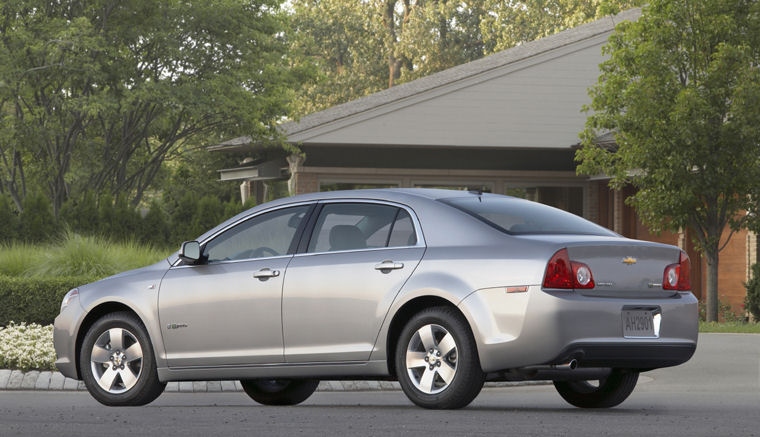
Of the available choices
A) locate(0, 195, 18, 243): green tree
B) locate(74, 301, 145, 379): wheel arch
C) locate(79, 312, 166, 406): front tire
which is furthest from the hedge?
locate(79, 312, 166, 406): front tire

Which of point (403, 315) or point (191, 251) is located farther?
point (191, 251)

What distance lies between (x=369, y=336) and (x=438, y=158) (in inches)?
788

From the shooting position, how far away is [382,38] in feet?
191

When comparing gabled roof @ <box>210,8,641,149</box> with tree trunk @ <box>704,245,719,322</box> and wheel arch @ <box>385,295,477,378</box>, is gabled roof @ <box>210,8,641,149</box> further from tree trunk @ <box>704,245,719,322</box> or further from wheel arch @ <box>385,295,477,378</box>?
wheel arch @ <box>385,295,477,378</box>

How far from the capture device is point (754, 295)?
22219mm

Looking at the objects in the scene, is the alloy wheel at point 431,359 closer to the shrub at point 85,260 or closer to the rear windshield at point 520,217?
the rear windshield at point 520,217

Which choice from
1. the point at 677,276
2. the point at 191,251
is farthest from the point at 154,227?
the point at 677,276

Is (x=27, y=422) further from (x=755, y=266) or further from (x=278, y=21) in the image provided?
(x=278, y=21)

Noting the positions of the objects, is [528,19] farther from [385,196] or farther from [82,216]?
[385,196]

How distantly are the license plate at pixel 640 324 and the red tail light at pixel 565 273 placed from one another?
39 cm

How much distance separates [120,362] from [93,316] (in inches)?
20.7

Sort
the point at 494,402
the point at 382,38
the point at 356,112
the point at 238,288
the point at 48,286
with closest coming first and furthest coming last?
the point at 238,288 → the point at 494,402 → the point at 48,286 → the point at 356,112 → the point at 382,38

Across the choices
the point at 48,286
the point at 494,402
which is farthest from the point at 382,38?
the point at 494,402

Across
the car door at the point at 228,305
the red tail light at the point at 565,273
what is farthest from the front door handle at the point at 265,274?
the red tail light at the point at 565,273
